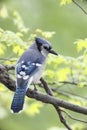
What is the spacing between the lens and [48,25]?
10.8 m

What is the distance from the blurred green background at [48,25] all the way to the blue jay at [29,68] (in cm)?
546

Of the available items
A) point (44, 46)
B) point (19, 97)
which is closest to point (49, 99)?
point (19, 97)

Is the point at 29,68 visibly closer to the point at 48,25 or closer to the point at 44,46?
the point at 44,46

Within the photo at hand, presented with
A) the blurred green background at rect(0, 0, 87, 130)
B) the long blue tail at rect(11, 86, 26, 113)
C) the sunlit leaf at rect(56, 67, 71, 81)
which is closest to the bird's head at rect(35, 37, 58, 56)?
the long blue tail at rect(11, 86, 26, 113)

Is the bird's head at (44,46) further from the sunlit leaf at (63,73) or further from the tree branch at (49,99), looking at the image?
the sunlit leaf at (63,73)

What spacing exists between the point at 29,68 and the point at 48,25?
6.80 metres

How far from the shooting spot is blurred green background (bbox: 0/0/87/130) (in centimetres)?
998

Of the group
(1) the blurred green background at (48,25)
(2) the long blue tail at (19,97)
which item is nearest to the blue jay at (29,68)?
(2) the long blue tail at (19,97)

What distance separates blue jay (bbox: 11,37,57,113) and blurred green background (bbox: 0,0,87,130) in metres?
5.46

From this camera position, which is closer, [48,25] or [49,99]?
[49,99]

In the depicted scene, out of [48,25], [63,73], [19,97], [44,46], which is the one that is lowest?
[48,25]

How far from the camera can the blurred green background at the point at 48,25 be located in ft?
32.8

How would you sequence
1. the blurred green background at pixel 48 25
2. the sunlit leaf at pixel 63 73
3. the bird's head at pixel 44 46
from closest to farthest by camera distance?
the bird's head at pixel 44 46, the sunlit leaf at pixel 63 73, the blurred green background at pixel 48 25

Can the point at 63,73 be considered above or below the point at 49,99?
below
